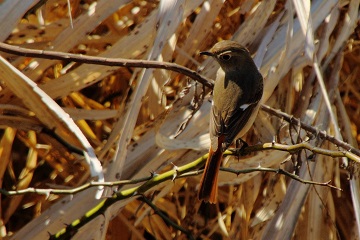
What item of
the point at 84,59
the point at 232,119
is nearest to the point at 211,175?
the point at 232,119

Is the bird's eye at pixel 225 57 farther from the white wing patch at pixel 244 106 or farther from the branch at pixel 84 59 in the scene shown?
the branch at pixel 84 59

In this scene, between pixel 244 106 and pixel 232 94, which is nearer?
pixel 244 106

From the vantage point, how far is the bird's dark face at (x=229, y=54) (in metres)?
2.61

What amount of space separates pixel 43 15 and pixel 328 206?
1311 mm

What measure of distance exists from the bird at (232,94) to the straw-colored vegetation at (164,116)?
79mm

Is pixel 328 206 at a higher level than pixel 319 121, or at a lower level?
lower

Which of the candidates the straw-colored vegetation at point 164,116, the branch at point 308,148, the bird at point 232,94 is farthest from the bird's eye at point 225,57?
the branch at point 308,148

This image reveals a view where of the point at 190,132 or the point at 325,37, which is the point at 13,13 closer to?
the point at 190,132

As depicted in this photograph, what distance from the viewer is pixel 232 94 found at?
2695 mm

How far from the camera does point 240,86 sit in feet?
8.97

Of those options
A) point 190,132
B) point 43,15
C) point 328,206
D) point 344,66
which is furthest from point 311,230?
point 43,15

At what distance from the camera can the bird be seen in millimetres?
2406

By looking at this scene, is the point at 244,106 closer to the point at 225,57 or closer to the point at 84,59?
the point at 225,57

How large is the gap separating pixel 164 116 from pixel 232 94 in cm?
31
